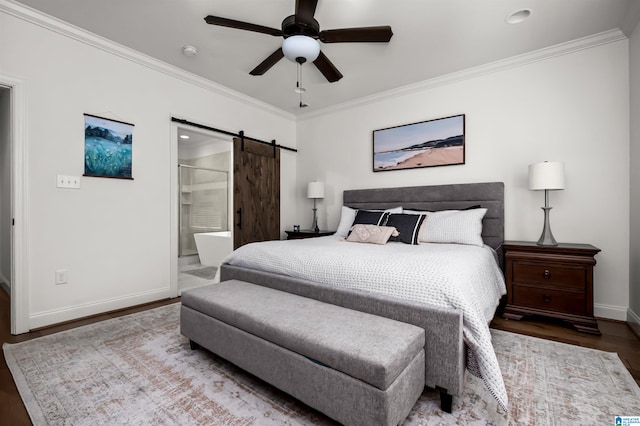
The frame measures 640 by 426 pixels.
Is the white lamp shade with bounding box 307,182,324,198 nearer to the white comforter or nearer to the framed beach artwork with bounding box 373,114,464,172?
the framed beach artwork with bounding box 373,114,464,172

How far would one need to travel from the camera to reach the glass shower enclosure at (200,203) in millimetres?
6230

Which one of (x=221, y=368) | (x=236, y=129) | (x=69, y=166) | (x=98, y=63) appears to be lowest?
(x=221, y=368)

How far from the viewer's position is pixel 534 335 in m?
2.40

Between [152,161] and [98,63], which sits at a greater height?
[98,63]

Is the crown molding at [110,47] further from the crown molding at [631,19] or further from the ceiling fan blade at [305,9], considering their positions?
the crown molding at [631,19]

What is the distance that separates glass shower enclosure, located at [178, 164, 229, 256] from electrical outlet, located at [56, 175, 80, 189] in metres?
3.42

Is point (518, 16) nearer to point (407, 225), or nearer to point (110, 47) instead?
point (407, 225)

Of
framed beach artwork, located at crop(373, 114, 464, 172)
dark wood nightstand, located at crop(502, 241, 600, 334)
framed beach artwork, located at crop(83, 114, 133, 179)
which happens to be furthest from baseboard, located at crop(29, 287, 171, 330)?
dark wood nightstand, located at crop(502, 241, 600, 334)

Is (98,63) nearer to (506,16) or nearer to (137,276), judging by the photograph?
(137,276)

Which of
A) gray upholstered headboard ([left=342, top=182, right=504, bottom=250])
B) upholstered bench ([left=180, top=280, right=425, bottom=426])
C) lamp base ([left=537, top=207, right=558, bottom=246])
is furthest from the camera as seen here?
gray upholstered headboard ([left=342, top=182, right=504, bottom=250])

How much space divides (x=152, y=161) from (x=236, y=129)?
1.28m

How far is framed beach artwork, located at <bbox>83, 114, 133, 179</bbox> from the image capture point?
9.17 ft

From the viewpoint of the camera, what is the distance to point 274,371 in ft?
5.03

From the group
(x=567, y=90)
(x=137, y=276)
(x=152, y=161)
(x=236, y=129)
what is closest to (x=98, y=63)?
(x=152, y=161)
